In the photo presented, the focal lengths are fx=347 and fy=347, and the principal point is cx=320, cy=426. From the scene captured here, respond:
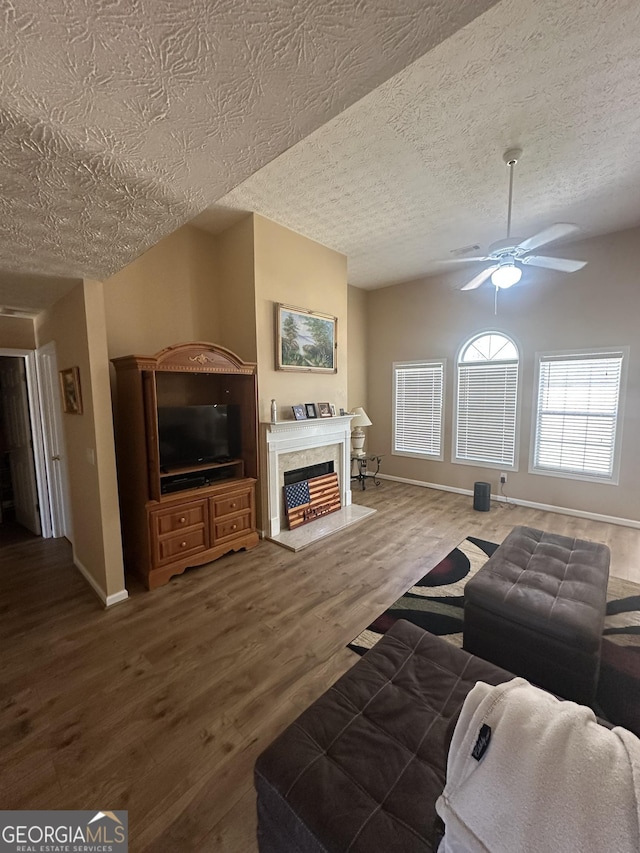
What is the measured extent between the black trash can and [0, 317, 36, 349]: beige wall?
562 centimetres

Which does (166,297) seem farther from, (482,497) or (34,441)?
(482,497)

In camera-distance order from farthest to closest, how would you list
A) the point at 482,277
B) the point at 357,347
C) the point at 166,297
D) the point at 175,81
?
the point at 357,347, the point at 166,297, the point at 482,277, the point at 175,81

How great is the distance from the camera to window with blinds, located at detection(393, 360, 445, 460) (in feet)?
18.5

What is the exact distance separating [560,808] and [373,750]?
71 cm

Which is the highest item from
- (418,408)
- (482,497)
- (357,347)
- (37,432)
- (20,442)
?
(357,347)

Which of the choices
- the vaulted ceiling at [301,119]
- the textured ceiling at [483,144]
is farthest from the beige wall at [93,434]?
the textured ceiling at [483,144]

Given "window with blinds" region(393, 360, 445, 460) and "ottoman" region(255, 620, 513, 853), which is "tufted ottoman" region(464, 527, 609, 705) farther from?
"window with blinds" region(393, 360, 445, 460)

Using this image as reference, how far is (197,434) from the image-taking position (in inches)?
130

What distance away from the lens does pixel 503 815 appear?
0.65m

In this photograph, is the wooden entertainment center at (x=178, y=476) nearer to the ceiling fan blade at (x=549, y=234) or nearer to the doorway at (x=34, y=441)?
the doorway at (x=34, y=441)

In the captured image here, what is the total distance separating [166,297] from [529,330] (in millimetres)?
4502

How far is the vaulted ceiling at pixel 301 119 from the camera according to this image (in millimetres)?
769

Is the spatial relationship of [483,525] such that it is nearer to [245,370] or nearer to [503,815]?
[245,370]

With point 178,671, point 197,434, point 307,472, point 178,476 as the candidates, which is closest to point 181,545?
point 178,476
